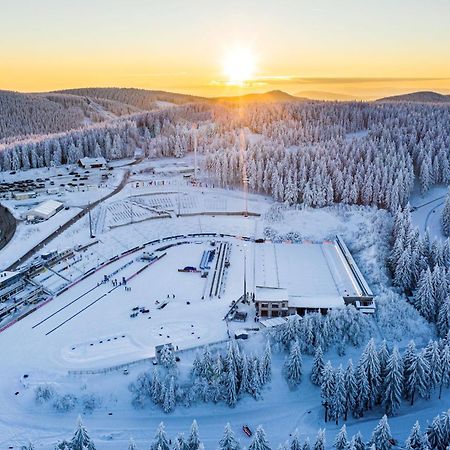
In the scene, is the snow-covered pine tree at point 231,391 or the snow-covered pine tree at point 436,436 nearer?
the snow-covered pine tree at point 436,436

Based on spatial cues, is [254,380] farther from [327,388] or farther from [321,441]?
[321,441]

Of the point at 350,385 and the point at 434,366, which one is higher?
the point at 434,366

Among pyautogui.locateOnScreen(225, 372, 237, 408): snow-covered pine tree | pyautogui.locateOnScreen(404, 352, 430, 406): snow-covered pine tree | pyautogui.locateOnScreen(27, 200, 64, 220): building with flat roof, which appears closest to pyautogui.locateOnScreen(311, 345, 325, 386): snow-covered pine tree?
pyautogui.locateOnScreen(404, 352, 430, 406): snow-covered pine tree

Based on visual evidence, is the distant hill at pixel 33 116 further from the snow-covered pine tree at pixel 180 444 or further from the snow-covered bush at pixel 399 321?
the snow-covered pine tree at pixel 180 444

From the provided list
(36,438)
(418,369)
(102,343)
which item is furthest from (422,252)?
(36,438)

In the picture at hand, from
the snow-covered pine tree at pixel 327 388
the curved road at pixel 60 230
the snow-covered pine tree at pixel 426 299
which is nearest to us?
the snow-covered pine tree at pixel 327 388

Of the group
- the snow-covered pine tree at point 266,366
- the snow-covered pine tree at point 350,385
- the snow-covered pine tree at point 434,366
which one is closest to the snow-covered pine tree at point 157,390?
the snow-covered pine tree at point 266,366

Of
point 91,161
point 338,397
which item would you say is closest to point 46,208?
point 91,161
